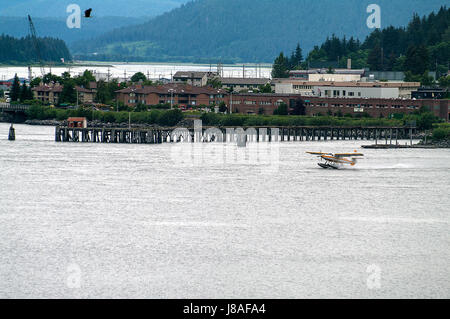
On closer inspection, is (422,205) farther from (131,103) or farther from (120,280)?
(131,103)

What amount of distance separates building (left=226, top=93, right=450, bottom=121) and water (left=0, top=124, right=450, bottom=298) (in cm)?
3766

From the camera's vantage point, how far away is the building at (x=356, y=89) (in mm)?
104375

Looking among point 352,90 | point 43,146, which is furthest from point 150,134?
point 352,90

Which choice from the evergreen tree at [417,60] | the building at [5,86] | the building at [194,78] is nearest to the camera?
the evergreen tree at [417,60]

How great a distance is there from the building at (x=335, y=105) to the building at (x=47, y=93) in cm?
2909

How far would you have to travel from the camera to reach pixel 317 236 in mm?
35750

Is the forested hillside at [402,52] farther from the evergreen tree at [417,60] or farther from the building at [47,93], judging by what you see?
the building at [47,93]

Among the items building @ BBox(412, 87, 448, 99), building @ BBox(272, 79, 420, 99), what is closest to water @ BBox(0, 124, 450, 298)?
building @ BBox(412, 87, 448, 99)

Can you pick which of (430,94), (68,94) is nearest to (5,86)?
(68,94)

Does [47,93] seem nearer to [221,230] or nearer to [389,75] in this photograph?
[389,75]

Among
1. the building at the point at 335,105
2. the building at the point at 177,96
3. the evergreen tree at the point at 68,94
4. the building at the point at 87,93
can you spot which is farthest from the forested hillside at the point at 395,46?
the evergreen tree at the point at 68,94

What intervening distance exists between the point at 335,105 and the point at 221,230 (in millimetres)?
67735

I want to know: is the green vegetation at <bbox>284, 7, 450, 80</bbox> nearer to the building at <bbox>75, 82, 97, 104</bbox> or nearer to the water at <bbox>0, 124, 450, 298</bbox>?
the building at <bbox>75, 82, 97, 104</bbox>

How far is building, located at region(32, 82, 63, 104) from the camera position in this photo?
12575cm
